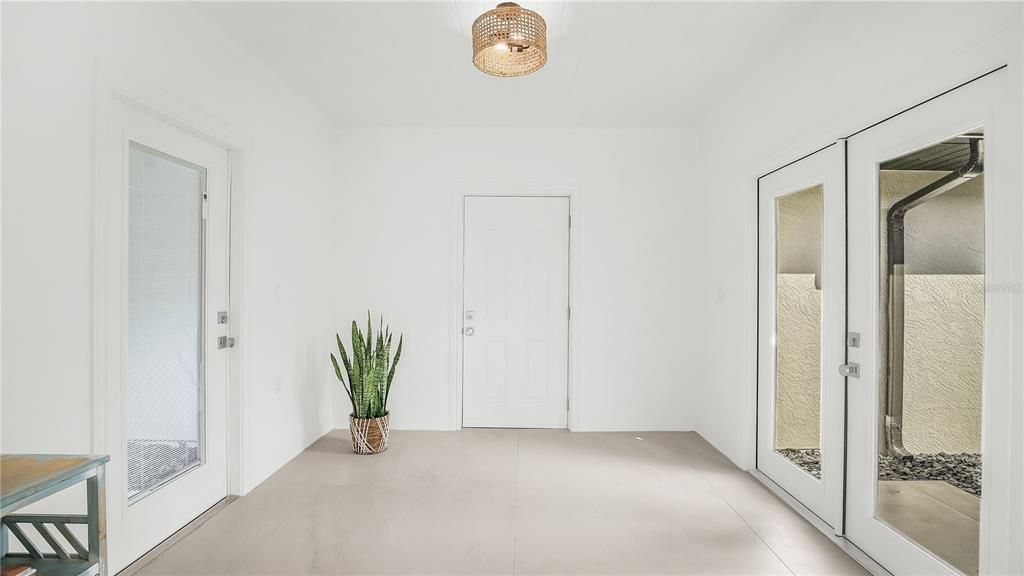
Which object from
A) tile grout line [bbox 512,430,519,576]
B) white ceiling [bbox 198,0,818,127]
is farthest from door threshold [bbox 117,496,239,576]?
white ceiling [bbox 198,0,818,127]

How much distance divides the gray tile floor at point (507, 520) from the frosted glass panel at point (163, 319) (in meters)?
0.43

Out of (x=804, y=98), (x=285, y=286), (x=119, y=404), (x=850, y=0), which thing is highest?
(x=850, y=0)

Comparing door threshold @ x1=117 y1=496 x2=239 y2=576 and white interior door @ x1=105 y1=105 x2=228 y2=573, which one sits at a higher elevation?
white interior door @ x1=105 y1=105 x2=228 y2=573

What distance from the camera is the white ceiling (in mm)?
2355

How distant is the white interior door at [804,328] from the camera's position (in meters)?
2.32

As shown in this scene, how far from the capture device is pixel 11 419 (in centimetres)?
155

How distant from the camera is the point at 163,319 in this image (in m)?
2.29

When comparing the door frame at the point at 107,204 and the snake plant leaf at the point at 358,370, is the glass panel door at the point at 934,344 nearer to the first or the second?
the snake plant leaf at the point at 358,370

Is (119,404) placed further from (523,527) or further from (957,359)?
(957,359)

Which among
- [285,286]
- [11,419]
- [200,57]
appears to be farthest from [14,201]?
[285,286]

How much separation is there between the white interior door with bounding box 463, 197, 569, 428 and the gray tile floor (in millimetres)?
596

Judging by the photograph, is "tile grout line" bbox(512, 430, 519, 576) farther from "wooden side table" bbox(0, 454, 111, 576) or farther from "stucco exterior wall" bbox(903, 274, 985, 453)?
"stucco exterior wall" bbox(903, 274, 985, 453)

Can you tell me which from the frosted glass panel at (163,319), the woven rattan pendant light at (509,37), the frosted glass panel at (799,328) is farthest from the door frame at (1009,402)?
the frosted glass panel at (163,319)

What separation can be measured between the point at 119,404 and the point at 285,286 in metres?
1.39
